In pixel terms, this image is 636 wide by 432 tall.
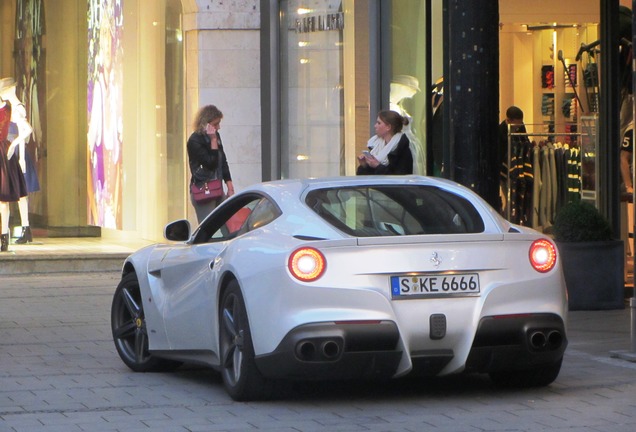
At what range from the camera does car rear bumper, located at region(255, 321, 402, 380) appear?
7402 mm

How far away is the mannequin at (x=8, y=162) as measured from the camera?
18484 mm

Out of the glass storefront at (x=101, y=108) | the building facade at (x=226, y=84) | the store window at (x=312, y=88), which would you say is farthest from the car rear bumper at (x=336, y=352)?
the glass storefront at (x=101, y=108)

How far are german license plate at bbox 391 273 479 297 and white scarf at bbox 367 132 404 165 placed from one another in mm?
5682

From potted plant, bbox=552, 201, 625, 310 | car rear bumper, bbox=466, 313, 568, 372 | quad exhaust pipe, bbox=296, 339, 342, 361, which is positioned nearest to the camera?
quad exhaust pipe, bbox=296, 339, 342, 361

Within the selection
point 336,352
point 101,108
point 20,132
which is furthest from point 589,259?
point 101,108

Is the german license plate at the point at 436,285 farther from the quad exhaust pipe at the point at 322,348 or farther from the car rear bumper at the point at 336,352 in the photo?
the quad exhaust pipe at the point at 322,348

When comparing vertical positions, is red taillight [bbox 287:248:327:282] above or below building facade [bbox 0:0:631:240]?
below

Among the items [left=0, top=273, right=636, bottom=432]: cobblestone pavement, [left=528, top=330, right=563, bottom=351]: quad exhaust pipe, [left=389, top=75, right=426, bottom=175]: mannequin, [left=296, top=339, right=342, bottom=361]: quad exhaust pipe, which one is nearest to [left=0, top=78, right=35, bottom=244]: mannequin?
[left=389, top=75, right=426, bottom=175]: mannequin

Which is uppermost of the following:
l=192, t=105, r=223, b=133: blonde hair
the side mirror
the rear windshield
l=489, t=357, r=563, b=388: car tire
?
l=192, t=105, r=223, b=133: blonde hair

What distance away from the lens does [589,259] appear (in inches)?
494

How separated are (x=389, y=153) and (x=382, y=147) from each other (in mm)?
205

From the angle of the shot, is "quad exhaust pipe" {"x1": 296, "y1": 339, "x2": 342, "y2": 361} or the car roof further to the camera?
the car roof

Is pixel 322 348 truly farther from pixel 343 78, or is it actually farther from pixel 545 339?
pixel 343 78

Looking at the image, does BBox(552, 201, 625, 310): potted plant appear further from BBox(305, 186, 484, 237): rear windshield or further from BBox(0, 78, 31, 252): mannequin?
BBox(0, 78, 31, 252): mannequin
